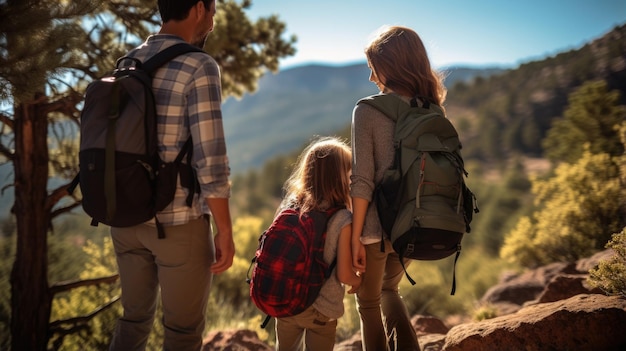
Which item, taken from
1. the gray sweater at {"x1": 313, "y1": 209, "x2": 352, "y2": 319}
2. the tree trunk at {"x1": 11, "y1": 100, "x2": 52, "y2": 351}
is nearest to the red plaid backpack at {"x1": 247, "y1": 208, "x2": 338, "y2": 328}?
the gray sweater at {"x1": 313, "y1": 209, "x2": 352, "y2": 319}

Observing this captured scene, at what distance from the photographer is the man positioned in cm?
162

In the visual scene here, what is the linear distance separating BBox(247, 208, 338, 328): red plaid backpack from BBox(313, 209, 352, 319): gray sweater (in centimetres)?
3

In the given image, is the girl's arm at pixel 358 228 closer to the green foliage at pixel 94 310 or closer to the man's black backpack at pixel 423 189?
the man's black backpack at pixel 423 189

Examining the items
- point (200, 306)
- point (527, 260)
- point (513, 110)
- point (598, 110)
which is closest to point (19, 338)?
point (200, 306)

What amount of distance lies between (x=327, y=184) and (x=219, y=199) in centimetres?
68

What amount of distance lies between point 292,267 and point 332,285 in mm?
220

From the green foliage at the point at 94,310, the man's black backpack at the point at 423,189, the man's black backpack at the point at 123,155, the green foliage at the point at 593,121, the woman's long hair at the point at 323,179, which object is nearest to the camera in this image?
the man's black backpack at the point at 123,155

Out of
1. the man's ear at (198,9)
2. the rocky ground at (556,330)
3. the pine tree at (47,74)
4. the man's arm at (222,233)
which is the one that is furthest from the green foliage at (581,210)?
the man's ear at (198,9)

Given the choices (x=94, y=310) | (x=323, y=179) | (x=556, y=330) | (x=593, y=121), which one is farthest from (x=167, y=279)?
(x=593, y=121)

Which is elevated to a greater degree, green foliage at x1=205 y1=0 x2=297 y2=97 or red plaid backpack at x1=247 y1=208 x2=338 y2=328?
green foliage at x1=205 y1=0 x2=297 y2=97

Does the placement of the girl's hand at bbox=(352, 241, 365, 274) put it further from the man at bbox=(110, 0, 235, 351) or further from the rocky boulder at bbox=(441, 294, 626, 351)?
the rocky boulder at bbox=(441, 294, 626, 351)

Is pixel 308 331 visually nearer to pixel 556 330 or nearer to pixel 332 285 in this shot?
pixel 332 285

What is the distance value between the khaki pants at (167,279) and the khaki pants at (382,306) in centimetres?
79

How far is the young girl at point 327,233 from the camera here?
2.05 meters
